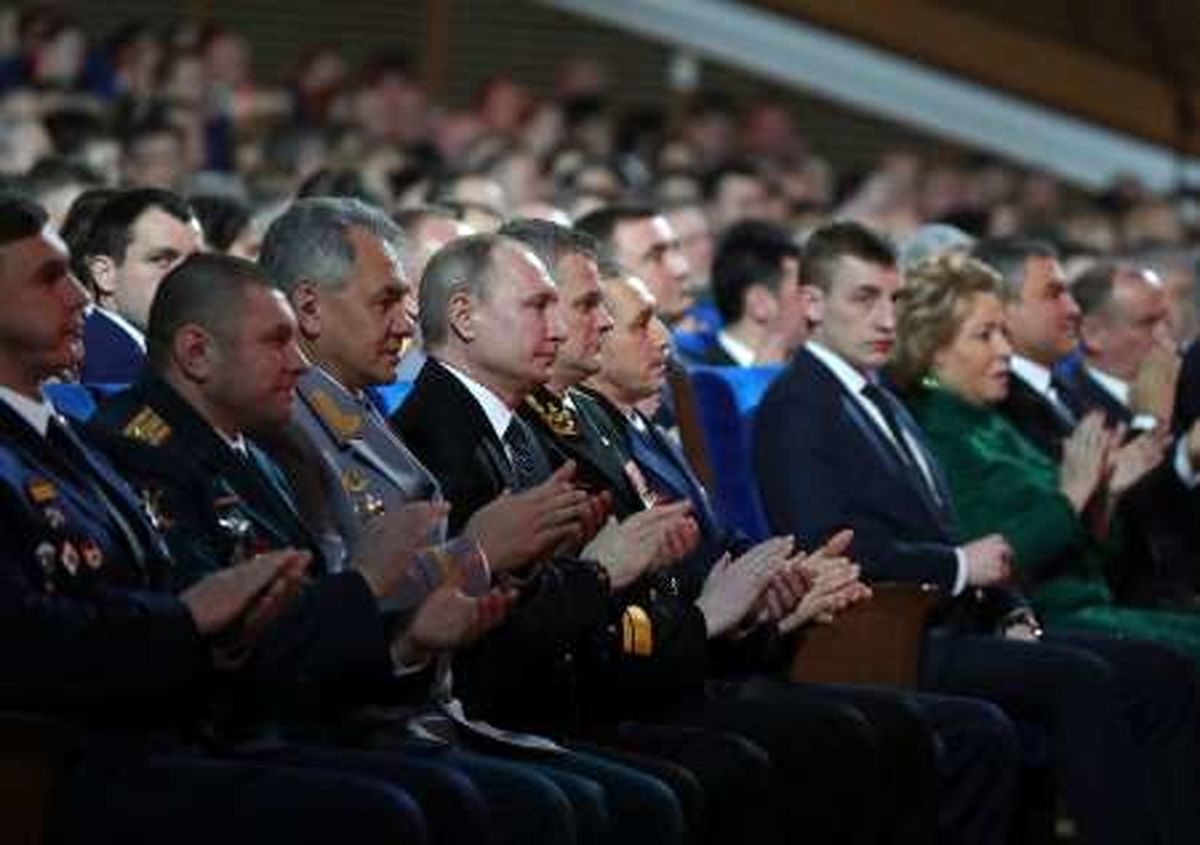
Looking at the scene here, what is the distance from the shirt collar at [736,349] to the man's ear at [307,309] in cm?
311

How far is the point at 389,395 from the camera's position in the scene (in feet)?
21.4

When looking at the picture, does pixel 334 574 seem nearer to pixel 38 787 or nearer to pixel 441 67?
pixel 38 787

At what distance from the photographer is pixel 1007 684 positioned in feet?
23.2

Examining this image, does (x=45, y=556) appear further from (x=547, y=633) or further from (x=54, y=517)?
(x=547, y=633)

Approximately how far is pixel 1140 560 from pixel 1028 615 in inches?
37.9

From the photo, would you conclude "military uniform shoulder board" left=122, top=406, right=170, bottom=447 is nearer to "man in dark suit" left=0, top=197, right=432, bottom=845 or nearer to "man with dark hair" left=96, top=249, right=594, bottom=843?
"man with dark hair" left=96, top=249, right=594, bottom=843

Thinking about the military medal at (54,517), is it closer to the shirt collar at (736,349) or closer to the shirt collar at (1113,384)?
the shirt collar at (736,349)

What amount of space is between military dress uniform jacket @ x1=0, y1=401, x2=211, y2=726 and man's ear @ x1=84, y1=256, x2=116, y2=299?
2.08 meters

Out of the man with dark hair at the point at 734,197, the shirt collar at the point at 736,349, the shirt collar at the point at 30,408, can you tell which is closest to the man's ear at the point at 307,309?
the shirt collar at the point at 30,408

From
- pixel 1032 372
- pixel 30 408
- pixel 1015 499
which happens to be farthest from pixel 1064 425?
pixel 30 408

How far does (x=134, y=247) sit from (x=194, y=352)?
1.82 metres

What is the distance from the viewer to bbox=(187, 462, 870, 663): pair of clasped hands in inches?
190

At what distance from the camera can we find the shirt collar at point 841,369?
731 centimetres

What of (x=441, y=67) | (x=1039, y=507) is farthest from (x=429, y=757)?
(x=441, y=67)
